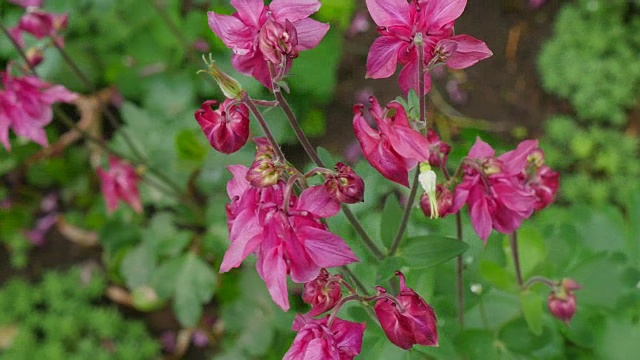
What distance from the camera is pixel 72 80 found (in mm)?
2377

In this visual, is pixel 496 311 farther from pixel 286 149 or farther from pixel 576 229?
pixel 286 149

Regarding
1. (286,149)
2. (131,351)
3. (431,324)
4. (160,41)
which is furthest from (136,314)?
(431,324)

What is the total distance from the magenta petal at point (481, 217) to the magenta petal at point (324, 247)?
238 mm

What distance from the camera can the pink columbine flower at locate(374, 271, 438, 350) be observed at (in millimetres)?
851

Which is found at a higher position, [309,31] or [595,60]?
[309,31]

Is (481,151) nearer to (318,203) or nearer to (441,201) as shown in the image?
(441,201)

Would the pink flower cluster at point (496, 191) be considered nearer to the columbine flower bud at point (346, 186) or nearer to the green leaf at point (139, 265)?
the columbine flower bud at point (346, 186)

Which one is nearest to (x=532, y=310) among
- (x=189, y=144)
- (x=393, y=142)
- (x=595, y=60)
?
(x=393, y=142)

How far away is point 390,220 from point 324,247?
27 centimetres

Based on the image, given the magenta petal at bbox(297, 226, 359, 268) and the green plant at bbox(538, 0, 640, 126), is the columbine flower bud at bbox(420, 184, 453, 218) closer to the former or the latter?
the magenta petal at bbox(297, 226, 359, 268)

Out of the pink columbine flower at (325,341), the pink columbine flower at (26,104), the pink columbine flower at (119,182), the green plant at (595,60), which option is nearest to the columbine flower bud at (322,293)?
the pink columbine flower at (325,341)

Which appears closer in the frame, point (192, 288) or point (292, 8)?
point (292, 8)

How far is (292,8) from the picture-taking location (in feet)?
2.79

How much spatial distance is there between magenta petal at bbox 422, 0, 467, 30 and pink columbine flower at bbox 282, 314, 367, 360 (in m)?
0.41
